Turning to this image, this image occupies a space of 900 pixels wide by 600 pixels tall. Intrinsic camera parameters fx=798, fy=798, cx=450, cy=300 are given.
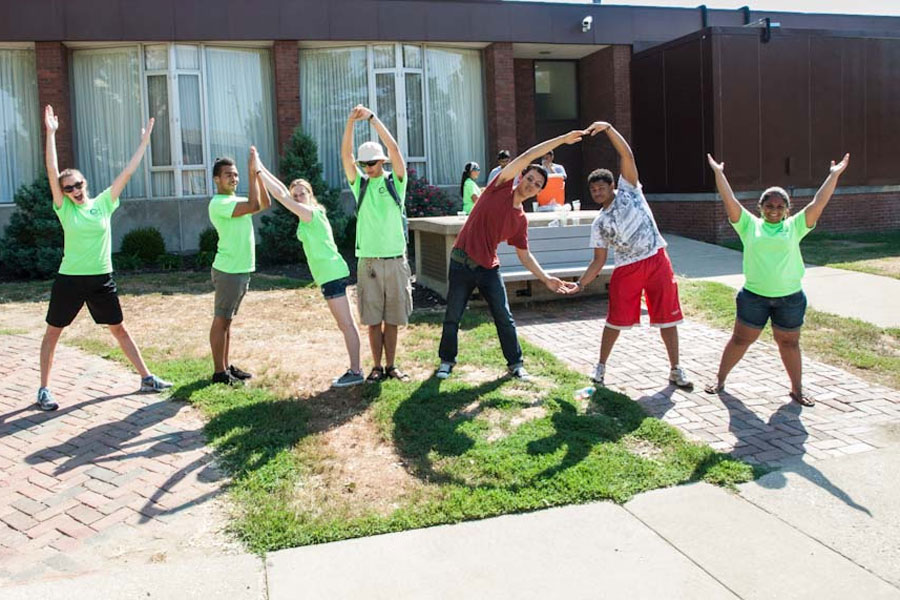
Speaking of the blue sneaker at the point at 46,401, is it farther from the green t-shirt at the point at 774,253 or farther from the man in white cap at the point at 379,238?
the green t-shirt at the point at 774,253

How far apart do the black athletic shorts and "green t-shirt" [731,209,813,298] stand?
4587 millimetres

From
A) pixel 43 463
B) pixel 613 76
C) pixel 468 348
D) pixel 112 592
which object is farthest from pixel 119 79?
pixel 112 592

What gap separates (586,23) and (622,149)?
40.7 feet

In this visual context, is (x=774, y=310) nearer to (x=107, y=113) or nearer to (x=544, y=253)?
(x=544, y=253)

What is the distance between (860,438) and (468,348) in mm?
3414

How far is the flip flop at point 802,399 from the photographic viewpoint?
5609 mm

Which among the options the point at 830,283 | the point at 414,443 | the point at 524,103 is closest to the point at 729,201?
the point at 414,443

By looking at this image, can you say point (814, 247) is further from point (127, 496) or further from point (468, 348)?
point (127, 496)

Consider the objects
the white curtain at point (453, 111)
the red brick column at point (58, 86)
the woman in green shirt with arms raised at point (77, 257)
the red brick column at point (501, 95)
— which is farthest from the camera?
the white curtain at point (453, 111)

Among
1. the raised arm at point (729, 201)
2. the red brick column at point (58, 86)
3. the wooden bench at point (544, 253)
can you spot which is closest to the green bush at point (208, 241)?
the red brick column at point (58, 86)

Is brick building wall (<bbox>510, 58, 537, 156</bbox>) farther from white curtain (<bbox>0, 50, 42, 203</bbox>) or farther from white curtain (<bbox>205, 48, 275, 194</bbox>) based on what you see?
white curtain (<bbox>0, 50, 42, 203</bbox>)

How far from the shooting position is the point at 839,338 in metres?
7.52

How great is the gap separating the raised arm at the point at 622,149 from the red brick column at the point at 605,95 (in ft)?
39.8

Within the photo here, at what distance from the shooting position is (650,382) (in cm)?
625
